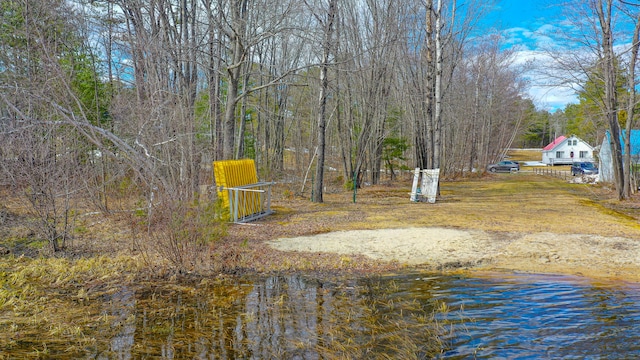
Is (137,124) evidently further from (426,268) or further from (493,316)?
(493,316)

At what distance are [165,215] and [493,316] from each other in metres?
4.60

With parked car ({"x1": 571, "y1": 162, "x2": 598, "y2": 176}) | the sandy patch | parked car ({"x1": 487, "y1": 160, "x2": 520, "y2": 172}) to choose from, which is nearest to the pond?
the sandy patch

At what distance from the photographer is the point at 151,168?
766 centimetres

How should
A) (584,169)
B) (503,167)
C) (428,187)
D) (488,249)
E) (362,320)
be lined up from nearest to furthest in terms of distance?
1. (362,320)
2. (488,249)
3. (428,187)
4. (584,169)
5. (503,167)

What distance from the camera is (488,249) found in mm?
8430

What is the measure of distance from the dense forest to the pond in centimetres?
178

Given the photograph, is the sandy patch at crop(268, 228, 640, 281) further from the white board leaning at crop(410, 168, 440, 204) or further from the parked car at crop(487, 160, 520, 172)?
the parked car at crop(487, 160, 520, 172)

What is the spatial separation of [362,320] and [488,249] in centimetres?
430

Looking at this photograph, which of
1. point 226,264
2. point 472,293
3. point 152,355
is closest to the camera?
point 152,355

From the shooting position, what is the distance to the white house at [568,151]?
65.2 meters

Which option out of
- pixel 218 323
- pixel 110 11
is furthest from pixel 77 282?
pixel 110 11

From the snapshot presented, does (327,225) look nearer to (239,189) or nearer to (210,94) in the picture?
(239,189)

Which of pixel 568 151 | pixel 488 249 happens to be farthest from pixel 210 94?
pixel 568 151

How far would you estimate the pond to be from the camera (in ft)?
13.8
